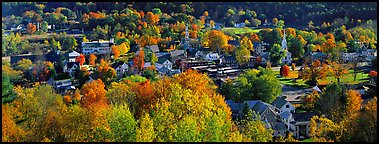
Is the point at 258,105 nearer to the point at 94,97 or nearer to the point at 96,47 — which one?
the point at 94,97

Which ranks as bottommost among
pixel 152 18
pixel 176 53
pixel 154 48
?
pixel 176 53

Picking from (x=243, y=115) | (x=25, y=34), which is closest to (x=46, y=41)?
(x=25, y=34)

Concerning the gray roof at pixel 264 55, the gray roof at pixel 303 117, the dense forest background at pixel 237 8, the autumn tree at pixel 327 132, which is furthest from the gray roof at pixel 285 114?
the dense forest background at pixel 237 8

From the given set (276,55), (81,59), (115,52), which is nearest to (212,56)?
(276,55)

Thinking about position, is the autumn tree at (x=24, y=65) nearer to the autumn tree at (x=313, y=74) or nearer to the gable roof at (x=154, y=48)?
the gable roof at (x=154, y=48)

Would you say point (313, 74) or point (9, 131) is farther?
point (313, 74)

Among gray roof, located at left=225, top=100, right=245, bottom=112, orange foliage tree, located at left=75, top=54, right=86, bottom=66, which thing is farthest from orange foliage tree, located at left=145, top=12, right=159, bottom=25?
gray roof, located at left=225, top=100, right=245, bottom=112

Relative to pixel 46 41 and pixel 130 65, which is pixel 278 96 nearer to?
pixel 130 65
